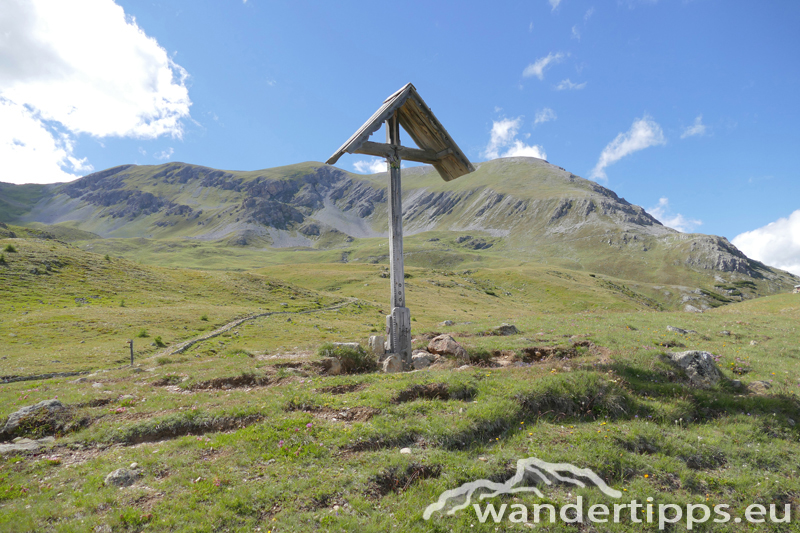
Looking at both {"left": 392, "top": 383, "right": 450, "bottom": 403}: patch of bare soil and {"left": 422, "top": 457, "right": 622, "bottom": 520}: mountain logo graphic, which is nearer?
{"left": 422, "top": 457, "right": 622, "bottom": 520}: mountain logo graphic

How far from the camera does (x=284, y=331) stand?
40625mm

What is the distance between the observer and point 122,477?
759 centimetres

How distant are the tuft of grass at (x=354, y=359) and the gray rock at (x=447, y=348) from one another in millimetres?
2977

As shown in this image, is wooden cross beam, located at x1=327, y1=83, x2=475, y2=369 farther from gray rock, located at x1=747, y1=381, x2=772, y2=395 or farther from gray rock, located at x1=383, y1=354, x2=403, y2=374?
gray rock, located at x1=747, y1=381, x2=772, y2=395

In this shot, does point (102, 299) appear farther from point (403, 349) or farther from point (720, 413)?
point (720, 413)

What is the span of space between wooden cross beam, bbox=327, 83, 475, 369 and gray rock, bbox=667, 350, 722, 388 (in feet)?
34.0

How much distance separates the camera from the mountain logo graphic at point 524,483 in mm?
6891

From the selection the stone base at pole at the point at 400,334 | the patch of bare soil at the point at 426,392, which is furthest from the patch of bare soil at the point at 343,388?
the stone base at pole at the point at 400,334

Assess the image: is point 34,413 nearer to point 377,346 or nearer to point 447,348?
point 377,346

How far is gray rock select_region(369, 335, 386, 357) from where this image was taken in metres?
15.4

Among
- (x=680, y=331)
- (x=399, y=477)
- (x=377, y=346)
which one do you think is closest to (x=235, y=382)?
(x=377, y=346)

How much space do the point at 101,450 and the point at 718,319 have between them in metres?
39.5

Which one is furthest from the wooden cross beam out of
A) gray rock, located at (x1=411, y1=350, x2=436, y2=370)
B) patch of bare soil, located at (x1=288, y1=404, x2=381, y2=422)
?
patch of bare soil, located at (x1=288, y1=404, x2=381, y2=422)

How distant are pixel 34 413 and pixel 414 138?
642 inches
